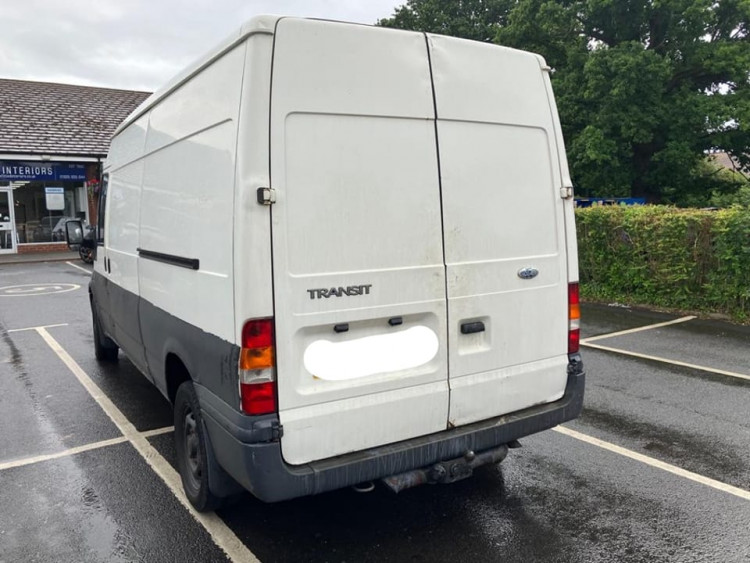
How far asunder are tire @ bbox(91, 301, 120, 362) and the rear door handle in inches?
185

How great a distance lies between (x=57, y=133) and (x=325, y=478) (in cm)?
2308

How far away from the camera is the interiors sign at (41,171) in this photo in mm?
20469

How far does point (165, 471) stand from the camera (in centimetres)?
393

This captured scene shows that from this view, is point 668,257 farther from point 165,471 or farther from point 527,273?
point 165,471

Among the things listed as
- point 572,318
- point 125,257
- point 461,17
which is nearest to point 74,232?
point 125,257

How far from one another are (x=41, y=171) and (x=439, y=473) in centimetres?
2243

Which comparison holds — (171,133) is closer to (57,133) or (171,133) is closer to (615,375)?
(615,375)

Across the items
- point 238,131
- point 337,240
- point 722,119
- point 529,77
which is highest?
point 722,119

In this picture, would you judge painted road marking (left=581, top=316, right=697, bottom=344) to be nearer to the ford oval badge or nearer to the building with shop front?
the ford oval badge

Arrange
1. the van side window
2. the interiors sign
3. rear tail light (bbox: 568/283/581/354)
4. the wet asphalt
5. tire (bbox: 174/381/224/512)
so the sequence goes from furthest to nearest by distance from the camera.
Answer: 1. the interiors sign
2. the van side window
3. rear tail light (bbox: 568/283/581/354)
4. tire (bbox: 174/381/224/512)
5. the wet asphalt

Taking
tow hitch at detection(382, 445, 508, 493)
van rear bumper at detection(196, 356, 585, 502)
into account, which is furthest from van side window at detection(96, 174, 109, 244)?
tow hitch at detection(382, 445, 508, 493)

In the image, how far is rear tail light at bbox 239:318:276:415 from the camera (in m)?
2.55

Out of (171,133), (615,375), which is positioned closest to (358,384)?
(171,133)

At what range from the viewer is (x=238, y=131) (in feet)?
8.41
